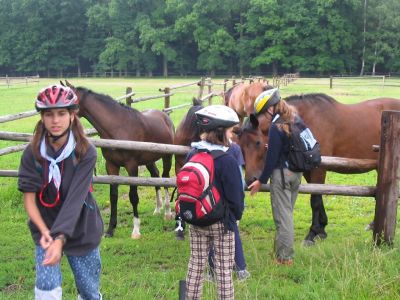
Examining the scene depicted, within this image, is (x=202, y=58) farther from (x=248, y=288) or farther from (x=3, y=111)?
(x=248, y=288)

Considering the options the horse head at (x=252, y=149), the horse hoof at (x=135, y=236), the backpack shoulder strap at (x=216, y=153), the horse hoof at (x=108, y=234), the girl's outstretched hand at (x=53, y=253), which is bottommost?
the horse hoof at (x=108, y=234)

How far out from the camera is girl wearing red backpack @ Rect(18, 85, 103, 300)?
99.2 inches

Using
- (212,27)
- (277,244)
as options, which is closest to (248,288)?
(277,244)

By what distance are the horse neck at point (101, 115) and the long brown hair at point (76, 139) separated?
316cm

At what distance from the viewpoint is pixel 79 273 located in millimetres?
2742

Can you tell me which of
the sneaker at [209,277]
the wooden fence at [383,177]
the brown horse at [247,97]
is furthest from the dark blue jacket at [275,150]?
the brown horse at [247,97]

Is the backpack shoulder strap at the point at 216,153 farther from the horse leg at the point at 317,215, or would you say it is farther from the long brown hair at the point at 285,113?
the horse leg at the point at 317,215

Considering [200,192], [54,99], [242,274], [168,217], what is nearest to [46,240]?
[54,99]

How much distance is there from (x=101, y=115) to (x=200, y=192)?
3.24 m

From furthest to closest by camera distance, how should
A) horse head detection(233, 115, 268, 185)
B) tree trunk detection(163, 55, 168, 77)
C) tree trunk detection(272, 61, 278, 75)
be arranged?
tree trunk detection(163, 55, 168, 77) → tree trunk detection(272, 61, 278, 75) → horse head detection(233, 115, 268, 185)

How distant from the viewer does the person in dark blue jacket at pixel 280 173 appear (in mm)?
3854

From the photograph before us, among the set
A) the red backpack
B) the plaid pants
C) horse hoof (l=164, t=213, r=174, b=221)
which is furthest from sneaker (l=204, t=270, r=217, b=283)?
horse hoof (l=164, t=213, r=174, b=221)

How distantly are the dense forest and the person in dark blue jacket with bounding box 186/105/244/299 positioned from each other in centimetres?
5895

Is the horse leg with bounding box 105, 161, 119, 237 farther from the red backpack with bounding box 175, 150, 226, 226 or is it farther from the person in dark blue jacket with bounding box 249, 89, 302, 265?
the red backpack with bounding box 175, 150, 226, 226
